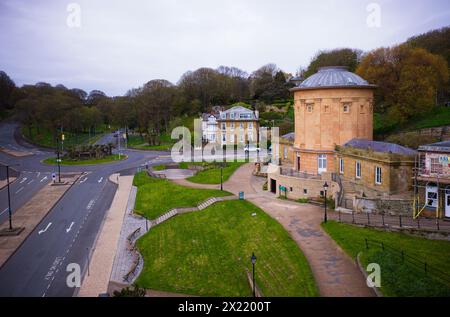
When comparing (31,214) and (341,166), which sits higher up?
(341,166)

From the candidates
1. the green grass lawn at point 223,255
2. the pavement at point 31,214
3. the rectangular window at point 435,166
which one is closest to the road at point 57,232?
the pavement at point 31,214

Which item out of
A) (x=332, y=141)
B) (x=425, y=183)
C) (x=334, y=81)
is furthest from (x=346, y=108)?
(x=425, y=183)

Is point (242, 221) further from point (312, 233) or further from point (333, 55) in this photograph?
point (333, 55)

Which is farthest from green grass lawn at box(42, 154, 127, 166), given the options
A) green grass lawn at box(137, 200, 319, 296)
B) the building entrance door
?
the building entrance door

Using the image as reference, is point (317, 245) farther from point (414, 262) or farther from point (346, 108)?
point (346, 108)

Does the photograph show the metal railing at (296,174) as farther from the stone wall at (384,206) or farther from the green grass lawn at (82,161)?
the green grass lawn at (82,161)

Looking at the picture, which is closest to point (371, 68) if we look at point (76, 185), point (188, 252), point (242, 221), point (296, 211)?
point (296, 211)

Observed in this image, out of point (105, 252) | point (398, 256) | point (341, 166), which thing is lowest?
point (105, 252)
